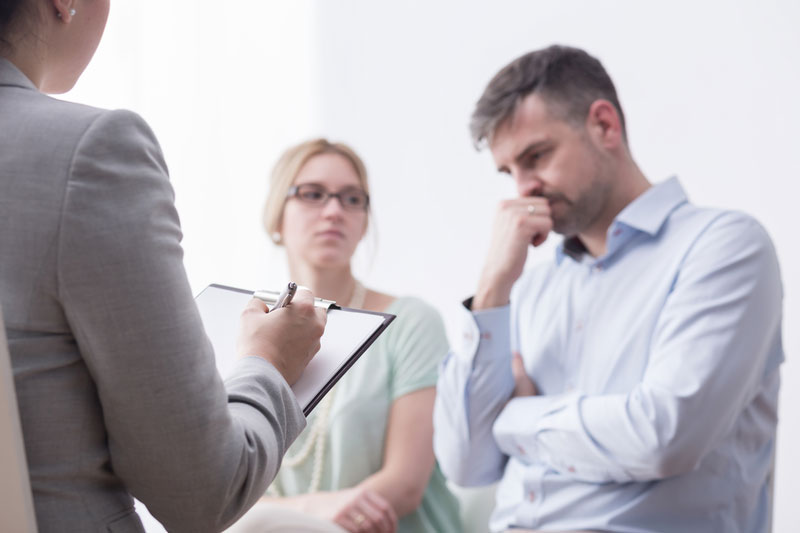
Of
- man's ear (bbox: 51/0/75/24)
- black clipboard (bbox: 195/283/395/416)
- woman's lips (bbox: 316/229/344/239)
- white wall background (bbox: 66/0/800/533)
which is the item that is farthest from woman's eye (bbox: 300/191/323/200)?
man's ear (bbox: 51/0/75/24)

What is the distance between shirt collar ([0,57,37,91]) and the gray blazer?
0.11 feet

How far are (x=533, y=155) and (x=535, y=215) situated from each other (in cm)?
18

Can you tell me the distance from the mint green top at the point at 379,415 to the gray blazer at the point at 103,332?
5.38 feet

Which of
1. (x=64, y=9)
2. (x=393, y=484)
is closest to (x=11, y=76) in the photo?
(x=64, y=9)

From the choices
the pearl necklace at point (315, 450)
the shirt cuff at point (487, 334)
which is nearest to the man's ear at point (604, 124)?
the shirt cuff at point (487, 334)

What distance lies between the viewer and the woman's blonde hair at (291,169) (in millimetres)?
2791

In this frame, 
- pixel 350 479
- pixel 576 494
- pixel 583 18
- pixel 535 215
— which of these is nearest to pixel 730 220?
pixel 535 215

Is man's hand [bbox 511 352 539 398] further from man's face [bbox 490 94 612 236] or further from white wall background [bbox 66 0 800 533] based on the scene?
white wall background [bbox 66 0 800 533]

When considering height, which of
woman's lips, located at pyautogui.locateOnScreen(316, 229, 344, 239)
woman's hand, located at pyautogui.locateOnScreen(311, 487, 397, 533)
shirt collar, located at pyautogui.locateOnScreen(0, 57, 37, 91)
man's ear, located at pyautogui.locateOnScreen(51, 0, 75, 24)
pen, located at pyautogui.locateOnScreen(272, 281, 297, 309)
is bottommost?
woman's hand, located at pyautogui.locateOnScreen(311, 487, 397, 533)

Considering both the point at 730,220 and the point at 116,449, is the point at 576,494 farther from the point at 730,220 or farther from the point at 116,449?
the point at 116,449

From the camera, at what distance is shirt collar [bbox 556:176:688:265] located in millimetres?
2010

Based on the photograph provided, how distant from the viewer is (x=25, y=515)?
2.33 feet

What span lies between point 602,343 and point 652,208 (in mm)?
367

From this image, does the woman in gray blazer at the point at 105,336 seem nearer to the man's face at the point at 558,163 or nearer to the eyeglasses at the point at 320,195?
the man's face at the point at 558,163
